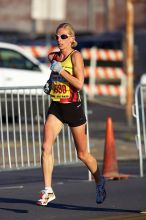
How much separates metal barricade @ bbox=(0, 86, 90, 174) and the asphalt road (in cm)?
31

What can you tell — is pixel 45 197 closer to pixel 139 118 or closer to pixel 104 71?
pixel 139 118

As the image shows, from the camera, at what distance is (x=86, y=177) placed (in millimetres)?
14398

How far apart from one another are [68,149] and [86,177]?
60 centimetres

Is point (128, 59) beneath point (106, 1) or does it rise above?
beneath

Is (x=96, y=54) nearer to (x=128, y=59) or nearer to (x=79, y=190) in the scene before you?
(x=128, y=59)

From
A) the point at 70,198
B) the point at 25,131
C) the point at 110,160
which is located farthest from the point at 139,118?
the point at 70,198

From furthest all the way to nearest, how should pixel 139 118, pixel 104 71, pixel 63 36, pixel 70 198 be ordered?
pixel 104 71 < pixel 139 118 < pixel 70 198 < pixel 63 36

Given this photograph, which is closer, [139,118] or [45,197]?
[45,197]

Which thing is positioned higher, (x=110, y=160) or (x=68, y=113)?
(x=68, y=113)

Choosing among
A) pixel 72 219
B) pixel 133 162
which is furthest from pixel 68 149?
pixel 72 219

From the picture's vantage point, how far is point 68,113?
34.9 feet

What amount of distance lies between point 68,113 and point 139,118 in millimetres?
4441

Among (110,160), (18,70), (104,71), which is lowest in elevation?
(110,160)

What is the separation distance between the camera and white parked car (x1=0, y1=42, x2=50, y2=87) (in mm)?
22953
